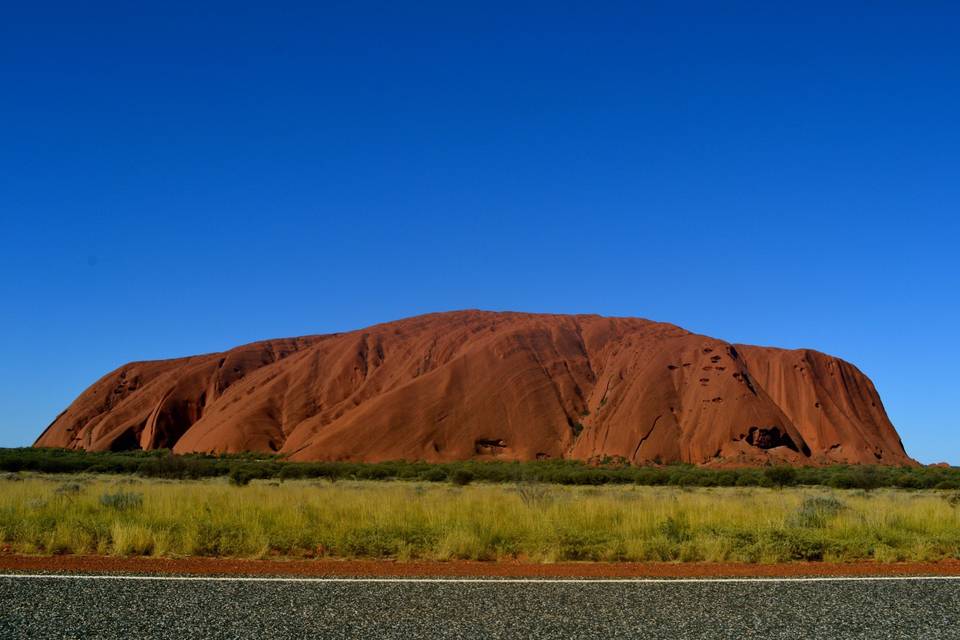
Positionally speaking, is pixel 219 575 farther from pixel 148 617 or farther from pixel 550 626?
pixel 550 626

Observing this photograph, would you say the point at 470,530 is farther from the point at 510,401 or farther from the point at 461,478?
the point at 510,401

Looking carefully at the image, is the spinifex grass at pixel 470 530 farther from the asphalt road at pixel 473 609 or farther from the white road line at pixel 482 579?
the asphalt road at pixel 473 609

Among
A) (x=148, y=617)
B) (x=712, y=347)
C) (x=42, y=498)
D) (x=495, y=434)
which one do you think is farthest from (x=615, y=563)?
(x=712, y=347)

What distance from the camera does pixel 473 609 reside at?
25.8 ft

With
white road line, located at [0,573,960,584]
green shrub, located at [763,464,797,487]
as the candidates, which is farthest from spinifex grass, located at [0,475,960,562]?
green shrub, located at [763,464,797,487]

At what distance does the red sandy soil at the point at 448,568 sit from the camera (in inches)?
396

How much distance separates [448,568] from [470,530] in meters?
1.96

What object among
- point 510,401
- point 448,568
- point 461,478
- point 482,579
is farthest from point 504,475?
point 482,579

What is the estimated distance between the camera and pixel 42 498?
17406mm

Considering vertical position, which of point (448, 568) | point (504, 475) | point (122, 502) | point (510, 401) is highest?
point (510, 401)

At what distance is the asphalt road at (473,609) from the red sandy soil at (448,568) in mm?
797

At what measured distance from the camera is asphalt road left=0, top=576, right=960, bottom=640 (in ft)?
22.8

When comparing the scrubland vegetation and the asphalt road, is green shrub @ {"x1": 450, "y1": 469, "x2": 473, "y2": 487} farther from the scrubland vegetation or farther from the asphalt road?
the asphalt road

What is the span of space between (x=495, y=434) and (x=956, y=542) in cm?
5216
